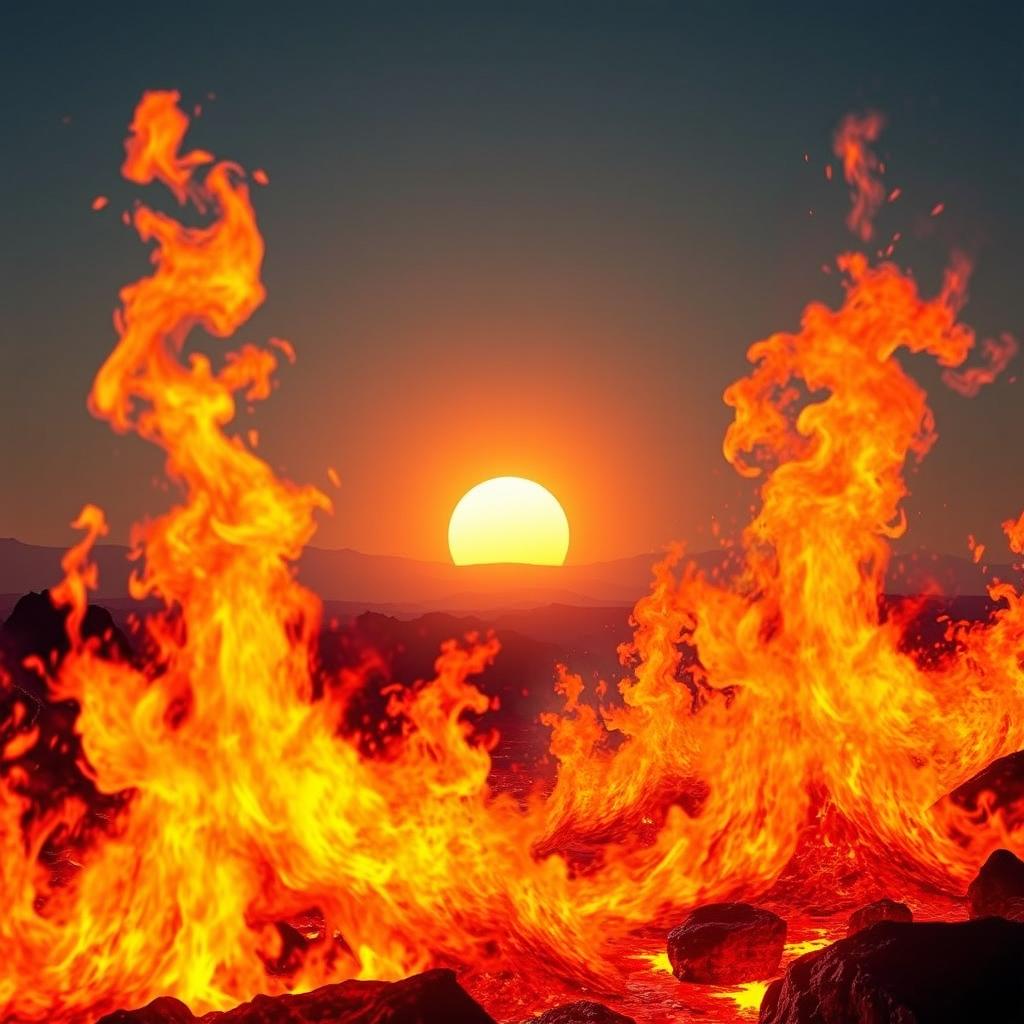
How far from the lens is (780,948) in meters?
11.6

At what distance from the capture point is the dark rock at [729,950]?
11.4 metres

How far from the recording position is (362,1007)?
8.12 m

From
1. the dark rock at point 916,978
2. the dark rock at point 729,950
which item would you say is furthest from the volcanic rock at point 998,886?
the dark rock at point 916,978

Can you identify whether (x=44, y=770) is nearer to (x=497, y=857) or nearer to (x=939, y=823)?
(x=497, y=857)

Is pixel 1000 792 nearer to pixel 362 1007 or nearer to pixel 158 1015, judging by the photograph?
pixel 362 1007

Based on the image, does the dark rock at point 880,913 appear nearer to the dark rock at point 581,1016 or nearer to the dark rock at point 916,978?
the dark rock at point 581,1016

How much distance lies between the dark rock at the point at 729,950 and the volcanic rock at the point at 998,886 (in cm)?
218

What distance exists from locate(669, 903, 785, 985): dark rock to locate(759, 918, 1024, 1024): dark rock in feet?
11.4

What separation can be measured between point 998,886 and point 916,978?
18.5 ft

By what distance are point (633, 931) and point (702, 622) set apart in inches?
211

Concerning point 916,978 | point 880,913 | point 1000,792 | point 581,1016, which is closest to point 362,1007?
point 581,1016

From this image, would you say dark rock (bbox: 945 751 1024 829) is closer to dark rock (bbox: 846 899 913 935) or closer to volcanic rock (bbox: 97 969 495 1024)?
dark rock (bbox: 846 899 913 935)

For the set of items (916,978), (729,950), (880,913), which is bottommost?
(729,950)

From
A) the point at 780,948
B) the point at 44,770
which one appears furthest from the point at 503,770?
the point at 780,948
